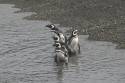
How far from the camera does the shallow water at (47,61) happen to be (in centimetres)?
2098

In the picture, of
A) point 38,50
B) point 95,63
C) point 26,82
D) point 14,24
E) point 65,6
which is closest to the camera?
point 26,82

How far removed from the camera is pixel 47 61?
2392 centimetres

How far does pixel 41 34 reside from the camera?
29.8 metres

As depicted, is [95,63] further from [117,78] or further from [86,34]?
[86,34]

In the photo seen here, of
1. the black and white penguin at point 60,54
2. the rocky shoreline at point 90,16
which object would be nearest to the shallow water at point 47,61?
the black and white penguin at point 60,54

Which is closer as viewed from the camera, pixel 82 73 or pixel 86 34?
pixel 82 73

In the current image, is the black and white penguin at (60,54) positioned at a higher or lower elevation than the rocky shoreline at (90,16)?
lower

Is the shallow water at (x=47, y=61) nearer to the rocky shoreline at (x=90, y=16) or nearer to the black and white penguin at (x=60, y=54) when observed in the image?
the black and white penguin at (x=60, y=54)

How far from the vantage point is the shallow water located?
68.8ft

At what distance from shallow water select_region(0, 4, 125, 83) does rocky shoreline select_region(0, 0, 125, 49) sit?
2.97ft

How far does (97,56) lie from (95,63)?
1251mm

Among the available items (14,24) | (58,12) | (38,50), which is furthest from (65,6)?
(38,50)

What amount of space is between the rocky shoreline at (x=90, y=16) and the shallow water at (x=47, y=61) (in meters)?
0.91

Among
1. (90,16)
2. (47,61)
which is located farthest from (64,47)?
(90,16)
